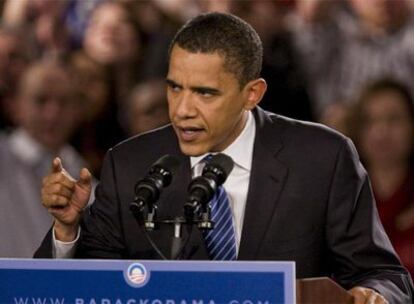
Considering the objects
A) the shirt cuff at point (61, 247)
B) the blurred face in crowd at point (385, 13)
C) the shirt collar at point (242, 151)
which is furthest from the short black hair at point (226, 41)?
the blurred face in crowd at point (385, 13)

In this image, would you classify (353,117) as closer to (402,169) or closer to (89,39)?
(402,169)

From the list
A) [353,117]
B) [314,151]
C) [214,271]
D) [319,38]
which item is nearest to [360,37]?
[319,38]

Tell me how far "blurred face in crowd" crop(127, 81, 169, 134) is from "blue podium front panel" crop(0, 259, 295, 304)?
2169 mm

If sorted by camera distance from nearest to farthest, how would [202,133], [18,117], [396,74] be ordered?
1. [202,133]
2. [18,117]
3. [396,74]

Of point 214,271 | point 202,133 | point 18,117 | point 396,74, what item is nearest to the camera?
point 214,271

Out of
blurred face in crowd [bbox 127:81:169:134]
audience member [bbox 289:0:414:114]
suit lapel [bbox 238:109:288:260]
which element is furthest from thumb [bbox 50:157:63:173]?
audience member [bbox 289:0:414:114]

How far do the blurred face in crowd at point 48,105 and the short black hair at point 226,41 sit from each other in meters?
1.53

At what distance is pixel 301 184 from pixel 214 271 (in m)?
0.50

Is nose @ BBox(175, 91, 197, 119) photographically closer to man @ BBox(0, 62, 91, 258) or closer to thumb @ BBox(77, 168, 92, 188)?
thumb @ BBox(77, 168, 92, 188)

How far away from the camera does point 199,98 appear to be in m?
2.31

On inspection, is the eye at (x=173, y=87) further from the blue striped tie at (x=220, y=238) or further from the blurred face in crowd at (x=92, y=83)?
the blurred face in crowd at (x=92, y=83)

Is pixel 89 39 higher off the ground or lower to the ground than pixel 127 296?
higher

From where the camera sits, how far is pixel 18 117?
4176mm

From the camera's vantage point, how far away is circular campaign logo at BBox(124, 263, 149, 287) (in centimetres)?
202
